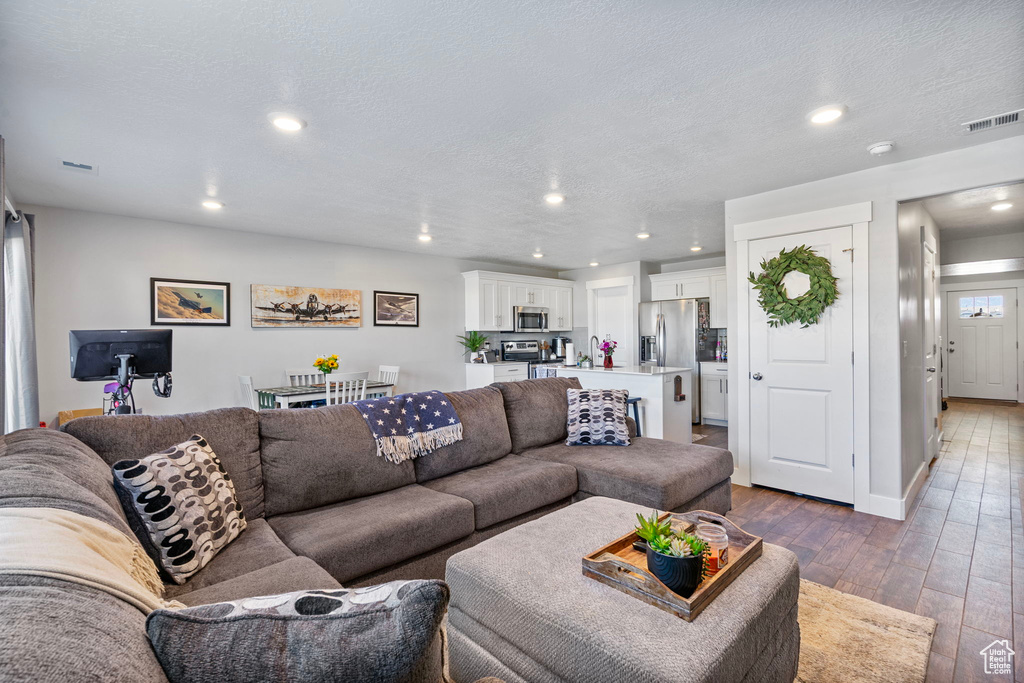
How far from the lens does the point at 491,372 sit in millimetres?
6711

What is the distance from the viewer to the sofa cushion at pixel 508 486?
7.98ft

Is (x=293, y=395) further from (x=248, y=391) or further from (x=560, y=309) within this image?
(x=560, y=309)

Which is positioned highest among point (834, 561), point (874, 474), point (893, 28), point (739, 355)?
point (893, 28)

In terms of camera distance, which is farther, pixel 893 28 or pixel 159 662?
pixel 893 28

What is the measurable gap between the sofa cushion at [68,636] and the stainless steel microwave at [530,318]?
6559 mm

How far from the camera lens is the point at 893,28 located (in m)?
1.74

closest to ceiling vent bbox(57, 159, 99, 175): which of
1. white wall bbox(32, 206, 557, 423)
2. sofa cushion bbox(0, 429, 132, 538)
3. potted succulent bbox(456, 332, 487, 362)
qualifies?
white wall bbox(32, 206, 557, 423)

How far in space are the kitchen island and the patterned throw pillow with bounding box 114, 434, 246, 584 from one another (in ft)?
11.2

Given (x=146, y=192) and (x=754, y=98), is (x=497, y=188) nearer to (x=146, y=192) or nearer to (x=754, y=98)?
(x=754, y=98)

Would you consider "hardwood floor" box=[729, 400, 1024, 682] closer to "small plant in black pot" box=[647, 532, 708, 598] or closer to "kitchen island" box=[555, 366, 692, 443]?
"kitchen island" box=[555, 366, 692, 443]

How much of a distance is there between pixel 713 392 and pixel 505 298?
10.4ft

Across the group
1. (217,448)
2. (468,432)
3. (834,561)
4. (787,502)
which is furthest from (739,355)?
(217,448)

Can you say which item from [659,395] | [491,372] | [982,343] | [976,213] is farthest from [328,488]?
[982,343]

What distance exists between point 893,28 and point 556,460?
2541 mm
